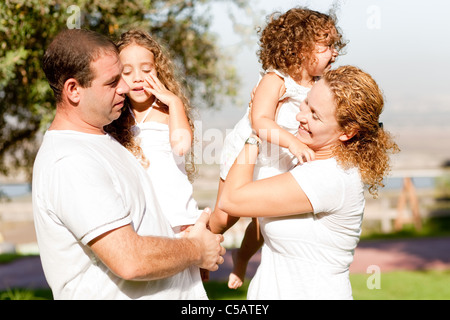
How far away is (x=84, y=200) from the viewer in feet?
6.34

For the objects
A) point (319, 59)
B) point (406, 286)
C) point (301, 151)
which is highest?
point (319, 59)

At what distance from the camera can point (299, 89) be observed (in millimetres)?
2982

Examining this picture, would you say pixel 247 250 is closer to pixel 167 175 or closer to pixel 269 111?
pixel 167 175

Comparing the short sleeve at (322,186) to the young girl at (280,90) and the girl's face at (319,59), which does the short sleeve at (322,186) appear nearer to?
the young girl at (280,90)

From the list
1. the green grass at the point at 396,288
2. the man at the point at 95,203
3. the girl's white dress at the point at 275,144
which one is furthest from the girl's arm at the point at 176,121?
the green grass at the point at 396,288

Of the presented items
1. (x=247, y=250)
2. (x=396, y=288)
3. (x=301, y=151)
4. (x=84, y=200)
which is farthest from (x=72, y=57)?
(x=396, y=288)

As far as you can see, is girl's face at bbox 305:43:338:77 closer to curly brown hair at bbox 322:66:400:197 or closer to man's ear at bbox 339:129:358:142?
curly brown hair at bbox 322:66:400:197

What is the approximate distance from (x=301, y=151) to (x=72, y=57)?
1.14 m

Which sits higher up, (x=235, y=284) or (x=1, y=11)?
(x=1, y=11)

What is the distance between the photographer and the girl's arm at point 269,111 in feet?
8.95

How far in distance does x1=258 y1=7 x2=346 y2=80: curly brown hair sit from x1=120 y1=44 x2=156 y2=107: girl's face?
727mm

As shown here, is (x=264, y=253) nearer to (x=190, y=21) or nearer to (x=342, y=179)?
(x=342, y=179)
